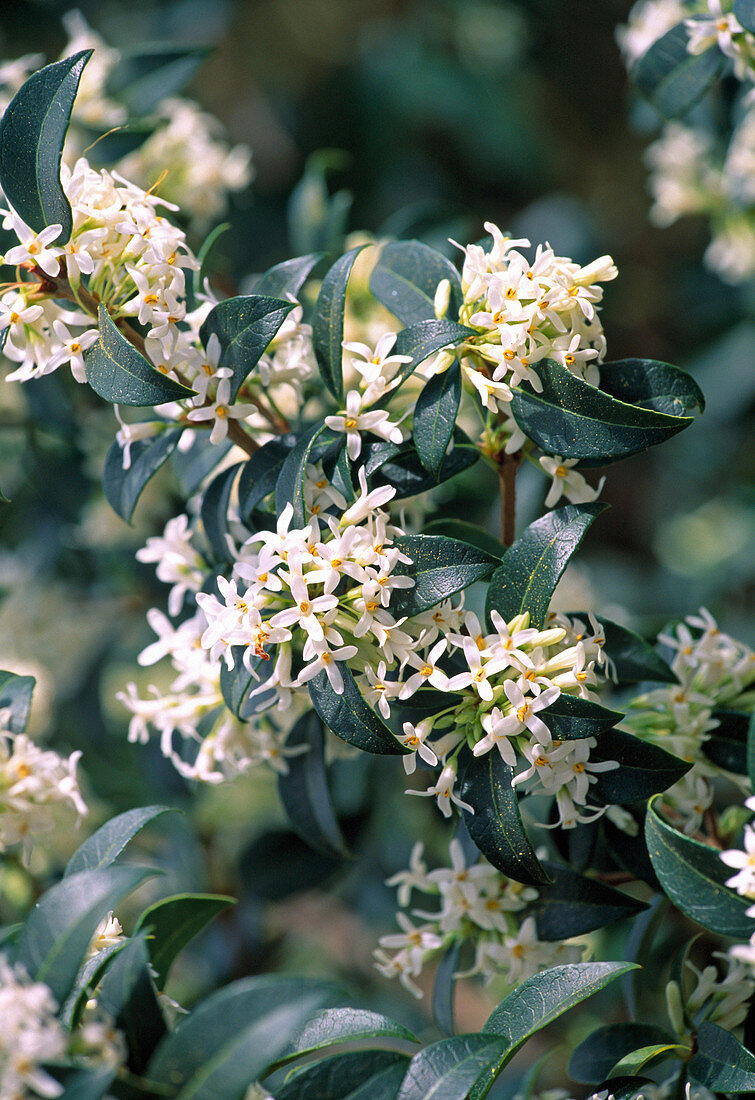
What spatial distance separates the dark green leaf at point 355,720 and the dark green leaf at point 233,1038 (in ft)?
0.63

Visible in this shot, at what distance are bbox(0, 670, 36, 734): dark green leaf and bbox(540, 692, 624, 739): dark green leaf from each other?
1.69 feet

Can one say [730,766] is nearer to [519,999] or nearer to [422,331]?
[519,999]

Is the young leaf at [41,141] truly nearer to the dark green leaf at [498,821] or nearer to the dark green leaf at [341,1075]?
the dark green leaf at [498,821]

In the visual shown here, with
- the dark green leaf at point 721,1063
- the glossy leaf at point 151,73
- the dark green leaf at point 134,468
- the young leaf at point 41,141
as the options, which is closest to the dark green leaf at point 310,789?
the dark green leaf at point 134,468

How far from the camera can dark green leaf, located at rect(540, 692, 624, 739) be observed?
0.78 m

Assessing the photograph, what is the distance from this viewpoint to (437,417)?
83 centimetres

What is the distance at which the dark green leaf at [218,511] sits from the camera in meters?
0.98

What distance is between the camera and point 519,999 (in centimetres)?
82

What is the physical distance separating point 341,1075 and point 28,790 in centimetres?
38

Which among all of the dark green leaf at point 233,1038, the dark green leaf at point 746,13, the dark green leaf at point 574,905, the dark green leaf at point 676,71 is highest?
the dark green leaf at point 746,13

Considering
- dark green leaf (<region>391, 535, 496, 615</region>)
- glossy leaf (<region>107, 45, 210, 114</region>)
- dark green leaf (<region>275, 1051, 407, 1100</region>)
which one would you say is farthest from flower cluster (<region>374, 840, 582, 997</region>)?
glossy leaf (<region>107, 45, 210, 114</region>)

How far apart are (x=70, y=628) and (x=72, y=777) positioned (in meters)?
0.94

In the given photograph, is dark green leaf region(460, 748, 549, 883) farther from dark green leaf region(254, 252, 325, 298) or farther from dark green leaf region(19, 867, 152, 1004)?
dark green leaf region(254, 252, 325, 298)

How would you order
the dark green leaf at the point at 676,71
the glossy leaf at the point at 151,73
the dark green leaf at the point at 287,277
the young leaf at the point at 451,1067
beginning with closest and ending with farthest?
the young leaf at the point at 451,1067 → the dark green leaf at the point at 287,277 → the dark green leaf at the point at 676,71 → the glossy leaf at the point at 151,73
